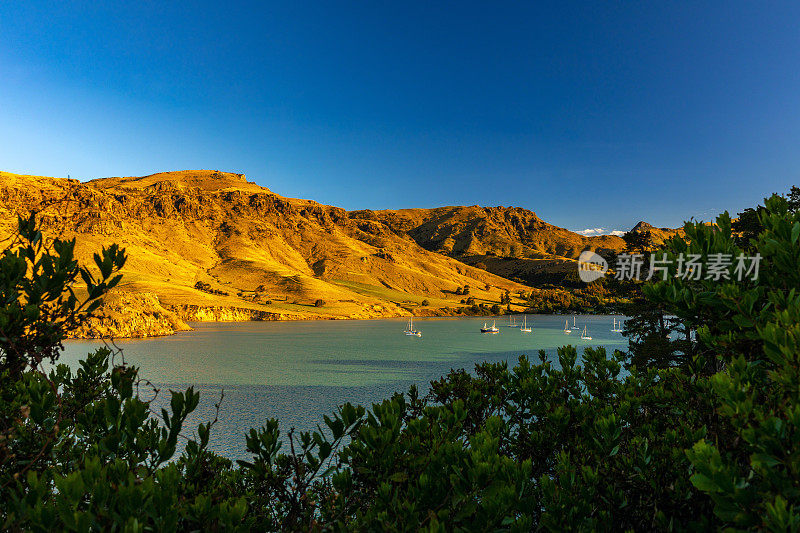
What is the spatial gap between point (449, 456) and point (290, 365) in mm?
60035

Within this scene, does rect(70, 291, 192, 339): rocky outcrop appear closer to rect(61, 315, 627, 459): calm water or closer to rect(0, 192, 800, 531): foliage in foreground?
rect(61, 315, 627, 459): calm water

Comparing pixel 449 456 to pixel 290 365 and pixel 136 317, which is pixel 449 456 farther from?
pixel 136 317

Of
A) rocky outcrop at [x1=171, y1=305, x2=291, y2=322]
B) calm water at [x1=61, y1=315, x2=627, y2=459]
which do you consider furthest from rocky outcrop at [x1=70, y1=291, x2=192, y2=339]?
rocky outcrop at [x1=171, y1=305, x2=291, y2=322]

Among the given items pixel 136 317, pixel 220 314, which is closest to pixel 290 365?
pixel 136 317

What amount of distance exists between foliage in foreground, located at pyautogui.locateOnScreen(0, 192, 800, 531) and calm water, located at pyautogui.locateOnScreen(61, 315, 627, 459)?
9.32 m

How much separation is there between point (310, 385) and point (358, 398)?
30.2ft

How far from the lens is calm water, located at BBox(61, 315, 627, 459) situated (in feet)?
115

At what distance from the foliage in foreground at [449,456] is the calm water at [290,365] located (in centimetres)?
932

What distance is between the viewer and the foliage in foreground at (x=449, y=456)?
98.7 inches

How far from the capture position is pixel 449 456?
12.8 ft

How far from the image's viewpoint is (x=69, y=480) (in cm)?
234

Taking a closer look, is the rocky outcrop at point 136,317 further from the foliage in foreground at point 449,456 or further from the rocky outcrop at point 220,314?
the foliage in foreground at point 449,456

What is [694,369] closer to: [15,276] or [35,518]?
[35,518]

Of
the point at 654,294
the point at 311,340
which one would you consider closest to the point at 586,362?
the point at 654,294
